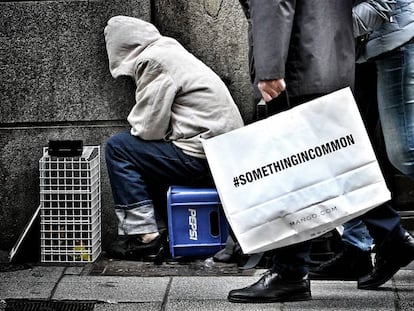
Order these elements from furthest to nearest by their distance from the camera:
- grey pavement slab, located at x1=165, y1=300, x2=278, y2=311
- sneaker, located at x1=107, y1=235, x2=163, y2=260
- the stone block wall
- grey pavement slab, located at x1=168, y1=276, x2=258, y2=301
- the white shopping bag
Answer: the stone block wall
sneaker, located at x1=107, y1=235, x2=163, y2=260
grey pavement slab, located at x1=168, y1=276, x2=258, y2=301
grey pavement slab, located at x1=165, y1=300, x2=278, y2=311
the white shopping bag

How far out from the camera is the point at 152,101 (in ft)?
20.4

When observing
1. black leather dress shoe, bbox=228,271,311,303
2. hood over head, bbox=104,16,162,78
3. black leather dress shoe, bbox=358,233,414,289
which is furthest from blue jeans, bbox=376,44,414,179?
hood over head, bbox=104,16,162,78

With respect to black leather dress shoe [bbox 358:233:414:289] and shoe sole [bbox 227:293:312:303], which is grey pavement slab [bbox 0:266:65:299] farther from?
black leather dress shoe [bbox 358:233:414:289]

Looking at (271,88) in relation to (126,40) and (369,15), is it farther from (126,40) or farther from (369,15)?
(126,40)

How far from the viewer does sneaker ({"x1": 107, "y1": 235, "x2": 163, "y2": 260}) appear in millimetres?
6332

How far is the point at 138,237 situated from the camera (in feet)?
21.0

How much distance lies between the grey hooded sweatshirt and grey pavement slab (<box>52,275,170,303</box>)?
93 centimetres

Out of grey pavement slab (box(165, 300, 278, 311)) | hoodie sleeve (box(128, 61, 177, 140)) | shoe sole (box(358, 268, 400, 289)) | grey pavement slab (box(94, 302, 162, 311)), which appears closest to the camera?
grey pavement slab (box(165, 300, 278, 311))

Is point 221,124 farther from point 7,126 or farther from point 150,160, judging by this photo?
point 7,126

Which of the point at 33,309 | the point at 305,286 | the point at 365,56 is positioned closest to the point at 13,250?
the point at 33,309

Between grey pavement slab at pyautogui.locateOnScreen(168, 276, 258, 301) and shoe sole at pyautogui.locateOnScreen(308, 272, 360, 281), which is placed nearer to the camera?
grey pavement slab at pyautogui.locateOnScreen(168, 276, 258, 301)

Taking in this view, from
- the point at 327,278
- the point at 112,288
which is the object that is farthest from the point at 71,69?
the point at 327,278

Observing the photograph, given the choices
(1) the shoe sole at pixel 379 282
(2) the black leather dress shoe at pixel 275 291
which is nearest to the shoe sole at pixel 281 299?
(2) the black leather dress shoe at pixel 275 291

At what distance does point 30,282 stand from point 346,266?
1746 mm
